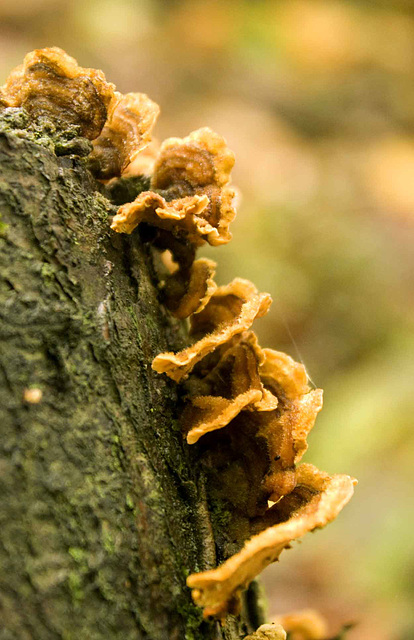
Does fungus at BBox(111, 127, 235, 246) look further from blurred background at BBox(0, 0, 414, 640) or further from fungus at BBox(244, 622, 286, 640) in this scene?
blurred background at BBox(0, 0, 414, 640)

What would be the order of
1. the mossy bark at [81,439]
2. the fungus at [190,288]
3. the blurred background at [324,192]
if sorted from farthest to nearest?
the blurred background at [324,192] → the fungus at [190,288] → the mossy bark at [81,439]

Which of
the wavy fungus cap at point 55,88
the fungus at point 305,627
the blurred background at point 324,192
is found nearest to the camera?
the wavy fungus cap at point 55,88

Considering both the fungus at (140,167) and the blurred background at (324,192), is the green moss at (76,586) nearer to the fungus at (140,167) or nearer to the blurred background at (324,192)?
the fungus at (140,167)

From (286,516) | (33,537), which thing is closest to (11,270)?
(33,537)

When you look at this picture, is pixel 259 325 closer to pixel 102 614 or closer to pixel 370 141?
pixel 370 141

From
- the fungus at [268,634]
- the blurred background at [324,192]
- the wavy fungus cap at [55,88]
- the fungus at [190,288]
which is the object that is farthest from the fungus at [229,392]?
the blurred background at [324,192]

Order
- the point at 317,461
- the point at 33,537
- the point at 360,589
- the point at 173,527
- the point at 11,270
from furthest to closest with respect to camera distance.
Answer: the point at 317,461
the point at 360,589
the point at 173,527
the point at 11,270
the point at 33,537

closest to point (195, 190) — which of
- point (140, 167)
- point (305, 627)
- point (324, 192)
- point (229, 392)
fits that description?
point (140, 167)

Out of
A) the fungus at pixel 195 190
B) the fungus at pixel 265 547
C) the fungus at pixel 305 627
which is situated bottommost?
the fungus at pixel 305 627
